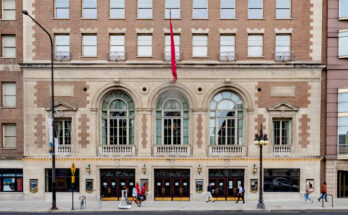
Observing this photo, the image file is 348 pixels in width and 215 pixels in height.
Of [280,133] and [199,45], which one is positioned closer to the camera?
[199,45]

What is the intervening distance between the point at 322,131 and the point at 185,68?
500 inches

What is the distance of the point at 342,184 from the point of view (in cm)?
2442

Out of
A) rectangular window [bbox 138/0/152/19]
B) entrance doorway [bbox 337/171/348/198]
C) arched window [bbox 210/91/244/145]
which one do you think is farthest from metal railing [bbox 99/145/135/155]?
entrance doorway [bbox 337/171/348/198]

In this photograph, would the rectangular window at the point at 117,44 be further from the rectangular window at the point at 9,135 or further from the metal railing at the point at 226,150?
the metal railing at the point at 226,150

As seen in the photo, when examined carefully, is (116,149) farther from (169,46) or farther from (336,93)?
(336,93)

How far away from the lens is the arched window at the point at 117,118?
24.4 metres

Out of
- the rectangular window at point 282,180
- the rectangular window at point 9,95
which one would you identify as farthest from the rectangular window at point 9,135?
the rectangular window at point 282,180

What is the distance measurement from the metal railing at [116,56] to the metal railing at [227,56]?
8026mm

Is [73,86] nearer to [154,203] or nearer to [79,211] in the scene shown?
[79,211]

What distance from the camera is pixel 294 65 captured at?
77.3 feet

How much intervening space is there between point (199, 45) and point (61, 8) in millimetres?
11911

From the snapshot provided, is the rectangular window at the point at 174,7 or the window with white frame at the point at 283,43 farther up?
the rectangular window at the point at 174,7

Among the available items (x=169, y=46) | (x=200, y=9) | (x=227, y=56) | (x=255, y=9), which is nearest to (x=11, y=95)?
(x=169, y=46)

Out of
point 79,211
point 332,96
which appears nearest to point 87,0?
point 79,211
